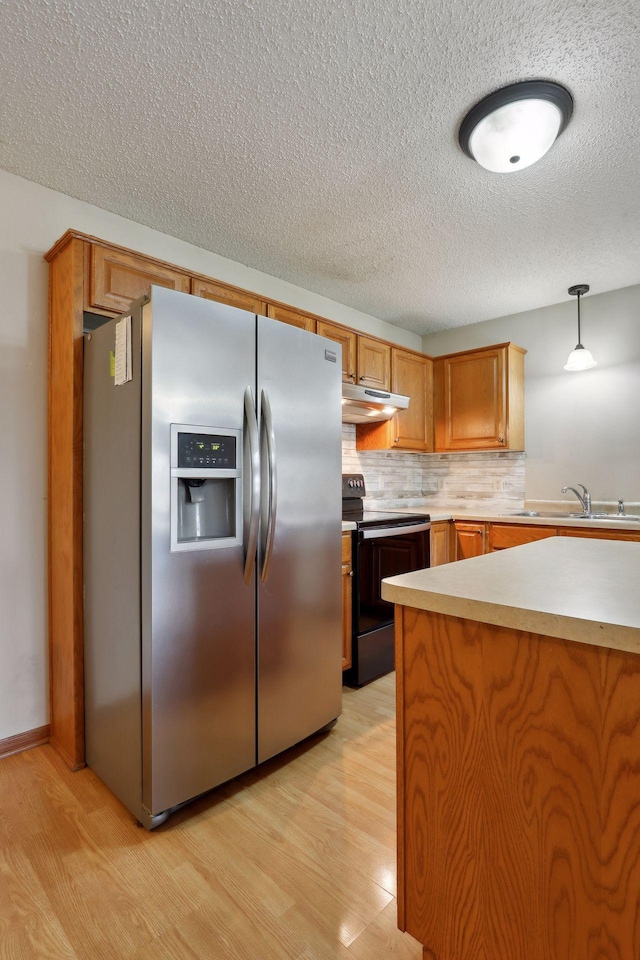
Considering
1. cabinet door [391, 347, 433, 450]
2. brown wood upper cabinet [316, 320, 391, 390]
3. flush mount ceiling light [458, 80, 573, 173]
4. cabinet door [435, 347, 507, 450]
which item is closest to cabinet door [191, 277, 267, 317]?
brown wood upper cabinet [316, 320, 391, 390]

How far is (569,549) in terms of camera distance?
1515mm

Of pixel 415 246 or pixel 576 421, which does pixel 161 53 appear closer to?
pixel 415 246

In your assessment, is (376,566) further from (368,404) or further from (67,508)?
(67,508)

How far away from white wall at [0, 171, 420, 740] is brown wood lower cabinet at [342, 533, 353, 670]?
1.44m

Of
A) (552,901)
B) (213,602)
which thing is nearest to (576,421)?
(213,602)

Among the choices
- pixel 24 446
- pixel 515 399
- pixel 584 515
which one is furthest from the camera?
pixel 515 399

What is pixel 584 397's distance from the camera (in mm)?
3676

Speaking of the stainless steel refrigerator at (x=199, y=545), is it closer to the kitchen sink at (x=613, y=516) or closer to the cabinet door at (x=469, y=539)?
the cabinet door at (x=469, y=539)

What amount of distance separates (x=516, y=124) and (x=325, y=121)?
701mm

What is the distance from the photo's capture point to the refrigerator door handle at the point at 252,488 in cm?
179

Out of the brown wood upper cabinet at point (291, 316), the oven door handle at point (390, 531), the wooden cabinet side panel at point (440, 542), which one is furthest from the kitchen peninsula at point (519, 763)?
the wooden cabinet side panel at point (440, 542)

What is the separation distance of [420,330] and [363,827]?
3.91 meters

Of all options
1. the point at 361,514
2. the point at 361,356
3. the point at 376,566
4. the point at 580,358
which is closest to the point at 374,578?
the point at 376,566

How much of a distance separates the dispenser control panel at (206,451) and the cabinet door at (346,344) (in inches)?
63.1
